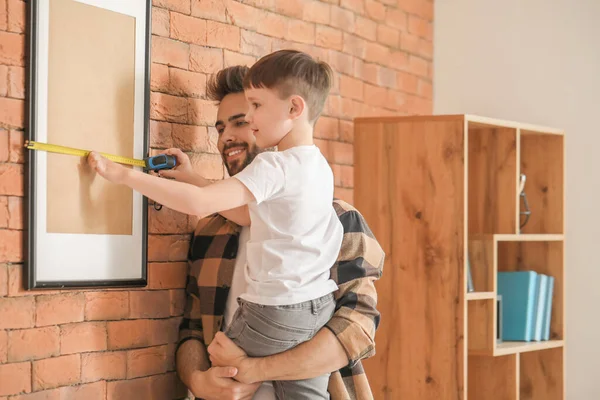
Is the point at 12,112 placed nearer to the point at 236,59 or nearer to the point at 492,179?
the point at 236,59

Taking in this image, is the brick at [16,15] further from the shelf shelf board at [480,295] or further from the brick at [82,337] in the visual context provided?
the shelf shelf board at [480,295]

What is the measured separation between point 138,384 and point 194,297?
29cm

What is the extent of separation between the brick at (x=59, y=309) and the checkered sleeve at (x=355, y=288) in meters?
0.66

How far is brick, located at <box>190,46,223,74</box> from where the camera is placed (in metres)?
2.69

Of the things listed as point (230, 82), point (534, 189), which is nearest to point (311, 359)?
point (230, 82)

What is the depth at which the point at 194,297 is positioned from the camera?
2600 millimetres

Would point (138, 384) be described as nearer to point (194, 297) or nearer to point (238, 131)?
point (194, 297)

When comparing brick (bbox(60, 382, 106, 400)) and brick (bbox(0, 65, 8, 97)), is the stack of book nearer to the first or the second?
brick (bbox(60, 382, 106, 400))

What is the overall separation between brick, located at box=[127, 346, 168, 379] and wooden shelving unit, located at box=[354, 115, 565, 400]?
106 centimetres

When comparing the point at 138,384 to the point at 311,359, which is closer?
the point at 311,359

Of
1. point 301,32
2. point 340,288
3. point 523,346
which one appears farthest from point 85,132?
point 523,346

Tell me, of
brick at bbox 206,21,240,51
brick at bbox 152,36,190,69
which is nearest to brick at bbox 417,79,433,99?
brick at bbox 206,21,240,51

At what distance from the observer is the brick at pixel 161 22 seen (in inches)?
101

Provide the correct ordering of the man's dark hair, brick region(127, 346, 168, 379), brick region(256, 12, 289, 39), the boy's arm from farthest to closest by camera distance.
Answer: brick region(256, 12, 289, 39) → the man's dark hair → brick region(127, 346, 168, 379) → the boy's arm
